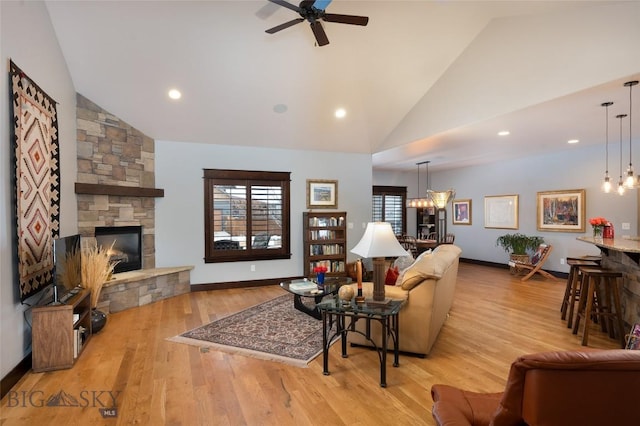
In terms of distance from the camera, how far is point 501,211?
27.2ft

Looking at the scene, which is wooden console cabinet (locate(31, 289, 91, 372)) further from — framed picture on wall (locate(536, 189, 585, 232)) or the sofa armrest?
framed picture on wall (locate(536, 189, 585, 232))

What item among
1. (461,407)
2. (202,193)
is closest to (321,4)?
(461,407)

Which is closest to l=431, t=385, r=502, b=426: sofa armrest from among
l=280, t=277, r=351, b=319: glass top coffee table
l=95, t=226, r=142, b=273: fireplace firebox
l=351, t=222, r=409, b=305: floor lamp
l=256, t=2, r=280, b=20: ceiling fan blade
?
l=351, t=222, r=409, b=305: floor lamp

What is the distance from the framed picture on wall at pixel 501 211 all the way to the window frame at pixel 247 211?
5.46 meters

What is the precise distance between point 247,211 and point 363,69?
324cm

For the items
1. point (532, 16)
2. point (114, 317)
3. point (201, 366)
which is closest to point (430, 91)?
point (532, 16)

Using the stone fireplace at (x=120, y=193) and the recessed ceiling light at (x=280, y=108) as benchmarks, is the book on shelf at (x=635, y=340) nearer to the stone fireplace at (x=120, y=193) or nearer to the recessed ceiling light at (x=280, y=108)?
the recessed ceiling light at (x=280, y=108)

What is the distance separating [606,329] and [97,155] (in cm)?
715

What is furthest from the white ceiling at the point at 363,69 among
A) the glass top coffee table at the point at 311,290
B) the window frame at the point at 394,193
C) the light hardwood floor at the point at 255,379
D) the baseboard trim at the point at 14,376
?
the window frame at the point at 394,193

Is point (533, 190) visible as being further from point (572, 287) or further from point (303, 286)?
point (303, 286)

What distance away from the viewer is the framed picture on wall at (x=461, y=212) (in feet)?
30.4

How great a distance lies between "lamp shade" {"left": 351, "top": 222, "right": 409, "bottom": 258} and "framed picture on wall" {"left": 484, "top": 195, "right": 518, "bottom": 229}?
6419 millimetres

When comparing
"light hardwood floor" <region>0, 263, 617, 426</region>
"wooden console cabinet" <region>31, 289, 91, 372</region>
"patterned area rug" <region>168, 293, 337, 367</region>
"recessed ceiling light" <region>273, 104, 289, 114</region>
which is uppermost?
"recessed ceiling light" <region>273, 104, 289, 114</region>

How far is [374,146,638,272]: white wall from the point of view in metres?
Answer: 6.20
